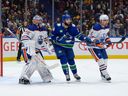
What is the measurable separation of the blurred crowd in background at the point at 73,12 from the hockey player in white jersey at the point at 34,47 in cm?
649

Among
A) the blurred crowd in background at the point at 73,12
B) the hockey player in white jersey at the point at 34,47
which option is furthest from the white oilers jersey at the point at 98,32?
the blurred crowd in background at the point at 73,12

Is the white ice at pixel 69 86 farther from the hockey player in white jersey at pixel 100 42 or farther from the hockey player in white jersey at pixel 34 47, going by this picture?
the hockey player in white jersey at pixel 100 42

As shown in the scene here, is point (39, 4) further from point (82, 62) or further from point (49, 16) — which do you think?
point (82, 62)

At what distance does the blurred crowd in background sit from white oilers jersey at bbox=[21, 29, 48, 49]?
6.55 meters

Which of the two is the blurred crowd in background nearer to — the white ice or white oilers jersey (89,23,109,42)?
the white ice

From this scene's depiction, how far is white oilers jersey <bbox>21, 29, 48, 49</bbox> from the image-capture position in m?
9.78

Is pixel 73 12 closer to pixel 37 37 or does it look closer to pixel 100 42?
pixel 100 42

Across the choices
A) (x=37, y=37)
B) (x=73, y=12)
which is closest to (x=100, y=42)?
(x=37, y=37)

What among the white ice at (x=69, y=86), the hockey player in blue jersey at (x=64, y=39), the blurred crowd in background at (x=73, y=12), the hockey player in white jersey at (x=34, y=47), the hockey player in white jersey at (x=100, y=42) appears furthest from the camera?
the blurred crowd in background at (x=73, y=12)

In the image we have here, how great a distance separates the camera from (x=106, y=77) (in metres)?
10.2

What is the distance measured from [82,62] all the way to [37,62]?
5383 millimetres

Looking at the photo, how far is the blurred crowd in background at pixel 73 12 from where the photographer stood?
55.7ft

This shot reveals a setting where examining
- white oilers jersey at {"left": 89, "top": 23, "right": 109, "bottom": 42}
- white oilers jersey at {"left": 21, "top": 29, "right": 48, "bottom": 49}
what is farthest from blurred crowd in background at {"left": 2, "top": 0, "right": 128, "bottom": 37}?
white oilers jersey at {"left": 21, "top": 29, "right": 48, "bottom": 49}

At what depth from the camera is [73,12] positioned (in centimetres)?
Result: 1816
